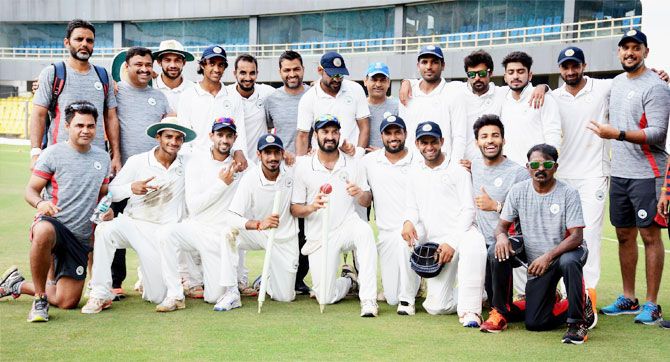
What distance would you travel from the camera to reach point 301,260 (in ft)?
30.7

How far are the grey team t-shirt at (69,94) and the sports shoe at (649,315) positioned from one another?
562 cm

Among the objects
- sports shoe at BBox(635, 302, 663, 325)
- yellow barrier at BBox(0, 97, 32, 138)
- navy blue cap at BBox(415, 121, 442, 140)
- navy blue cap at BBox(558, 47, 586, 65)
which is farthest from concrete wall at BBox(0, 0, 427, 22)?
sports shoe at BBox(635, 302, 663, 325)

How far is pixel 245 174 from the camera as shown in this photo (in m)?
8.64

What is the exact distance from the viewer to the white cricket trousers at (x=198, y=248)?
8195 mm

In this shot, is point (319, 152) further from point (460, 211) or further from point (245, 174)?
point (460, 211)

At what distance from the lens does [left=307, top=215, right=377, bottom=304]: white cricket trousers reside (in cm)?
813

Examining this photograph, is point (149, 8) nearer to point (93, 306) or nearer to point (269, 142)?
point (269, 142)

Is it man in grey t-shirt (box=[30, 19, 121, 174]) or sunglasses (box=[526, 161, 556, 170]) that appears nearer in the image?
sunglasses (box=[526, 161, 556, 170])

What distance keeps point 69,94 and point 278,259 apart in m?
2.76

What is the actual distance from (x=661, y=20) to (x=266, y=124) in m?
4.61

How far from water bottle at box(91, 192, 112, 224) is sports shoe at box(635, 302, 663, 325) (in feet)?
16.6

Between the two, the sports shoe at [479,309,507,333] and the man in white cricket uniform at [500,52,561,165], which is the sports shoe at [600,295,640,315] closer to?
the sports shoe at [479,309,507,333]

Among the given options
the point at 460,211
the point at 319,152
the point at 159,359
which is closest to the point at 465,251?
the point at 460,211

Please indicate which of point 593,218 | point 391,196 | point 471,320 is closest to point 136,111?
point 391,196
